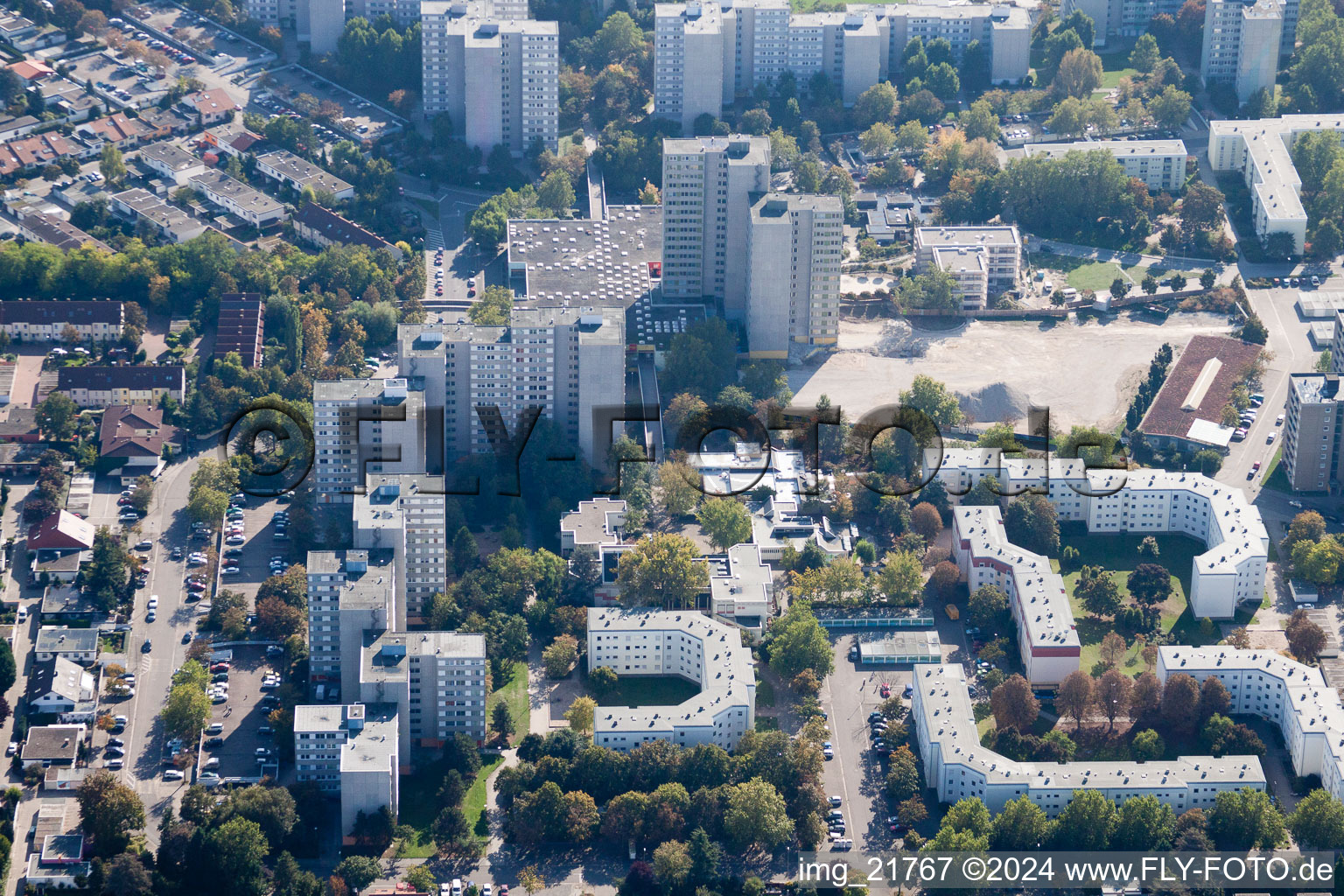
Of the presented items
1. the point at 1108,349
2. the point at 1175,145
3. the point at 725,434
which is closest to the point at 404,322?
the point at 725,434

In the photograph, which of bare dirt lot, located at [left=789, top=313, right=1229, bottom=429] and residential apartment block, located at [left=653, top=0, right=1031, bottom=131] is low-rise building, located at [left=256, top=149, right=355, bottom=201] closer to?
residential apartment block, located at [left=653, top=0, right=1031, bottom=131]

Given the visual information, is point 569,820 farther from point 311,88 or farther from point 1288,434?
point 311,88

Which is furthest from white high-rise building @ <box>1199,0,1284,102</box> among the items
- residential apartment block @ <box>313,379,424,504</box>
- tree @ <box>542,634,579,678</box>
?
tree @ <box>542,634,579,678</box>

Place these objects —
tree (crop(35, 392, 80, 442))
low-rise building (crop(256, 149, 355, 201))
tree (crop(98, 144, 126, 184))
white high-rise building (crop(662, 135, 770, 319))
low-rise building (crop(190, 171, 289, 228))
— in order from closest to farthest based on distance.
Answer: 1. tree (crop(35, 392, 80, 442))
2. white high-rise building (crop(662, 135, 770, 319))
3. low-rise building (crop(190, 171, 289, 228))
4. low-rise building (crop(256, 149, 355, 201))
5. tree (crop(98, 144, 126, 184))

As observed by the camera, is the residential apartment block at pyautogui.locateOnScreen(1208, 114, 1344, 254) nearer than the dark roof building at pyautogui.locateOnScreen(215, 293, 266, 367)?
No

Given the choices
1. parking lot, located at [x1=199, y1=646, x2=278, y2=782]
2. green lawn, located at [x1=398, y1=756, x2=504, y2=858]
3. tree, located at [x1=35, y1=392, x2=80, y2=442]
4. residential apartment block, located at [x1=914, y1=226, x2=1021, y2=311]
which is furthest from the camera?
residential apartment block, located at [x1=914, y1=226, x2=1021, y2=311]

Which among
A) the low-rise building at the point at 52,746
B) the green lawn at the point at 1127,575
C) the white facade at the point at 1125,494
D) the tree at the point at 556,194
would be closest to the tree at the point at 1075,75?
the tree at the point at 556,194

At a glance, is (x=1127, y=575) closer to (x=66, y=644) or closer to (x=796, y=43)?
(x=66, y=644)

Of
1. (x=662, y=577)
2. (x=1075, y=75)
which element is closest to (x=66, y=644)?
(x=662, y=577)
